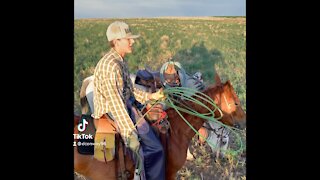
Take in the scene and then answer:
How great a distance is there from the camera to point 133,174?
8.20 m

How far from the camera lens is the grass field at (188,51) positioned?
8.30 metres

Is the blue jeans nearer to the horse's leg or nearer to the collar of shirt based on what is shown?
the horse's leg

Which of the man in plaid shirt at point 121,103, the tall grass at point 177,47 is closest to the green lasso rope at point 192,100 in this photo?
the tall grass at point 177,47

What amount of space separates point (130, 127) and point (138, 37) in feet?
2.63

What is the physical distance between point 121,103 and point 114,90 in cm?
13

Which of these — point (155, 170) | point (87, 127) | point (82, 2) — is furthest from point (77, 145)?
point (82, 2)

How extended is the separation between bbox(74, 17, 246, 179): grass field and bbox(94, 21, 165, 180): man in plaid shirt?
11cm

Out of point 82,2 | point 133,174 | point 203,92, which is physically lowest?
point 133,174

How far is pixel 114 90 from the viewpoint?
8172 mm

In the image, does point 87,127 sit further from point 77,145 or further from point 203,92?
point 203,92

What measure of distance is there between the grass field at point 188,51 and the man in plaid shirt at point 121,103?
11cm

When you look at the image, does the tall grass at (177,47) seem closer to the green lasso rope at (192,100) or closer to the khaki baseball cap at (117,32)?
the khaki baseball cap at (117,32)

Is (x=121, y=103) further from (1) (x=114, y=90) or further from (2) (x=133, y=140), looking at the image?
(2) (x=133, y=140)

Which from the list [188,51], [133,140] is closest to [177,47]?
[188,51]
